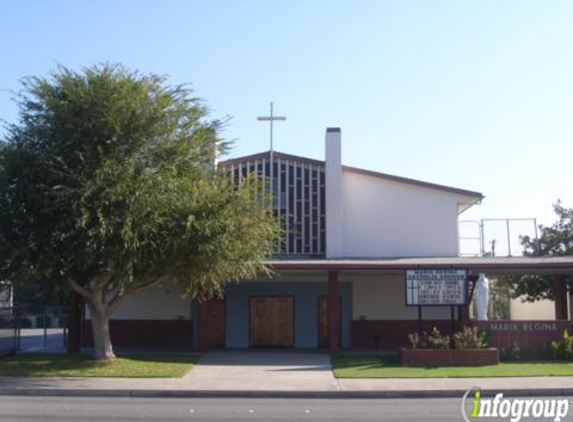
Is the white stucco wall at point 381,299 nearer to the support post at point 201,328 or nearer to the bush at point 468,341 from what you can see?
the support post at point 201,328

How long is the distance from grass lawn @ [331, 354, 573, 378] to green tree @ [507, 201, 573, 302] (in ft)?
64.3

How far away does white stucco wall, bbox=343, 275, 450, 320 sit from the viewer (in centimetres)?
2908

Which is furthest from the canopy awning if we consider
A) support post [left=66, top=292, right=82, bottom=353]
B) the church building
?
support post [left=66, top=292, right=82, bottom=353]

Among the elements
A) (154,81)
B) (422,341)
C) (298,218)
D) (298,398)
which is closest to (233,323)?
(298,218)

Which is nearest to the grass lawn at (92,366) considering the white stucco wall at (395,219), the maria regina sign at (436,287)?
the maria regina sign at (436,287)

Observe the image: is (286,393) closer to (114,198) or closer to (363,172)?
(114,198)

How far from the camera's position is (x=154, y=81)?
21656 mm

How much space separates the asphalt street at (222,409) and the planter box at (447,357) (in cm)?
584

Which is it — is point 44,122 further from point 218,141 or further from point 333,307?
point 333,307

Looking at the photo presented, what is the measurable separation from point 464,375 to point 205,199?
8.24 m

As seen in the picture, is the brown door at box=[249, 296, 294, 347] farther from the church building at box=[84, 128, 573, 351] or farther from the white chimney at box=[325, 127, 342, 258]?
the white chimney at box=[325, 127, 342, 258]

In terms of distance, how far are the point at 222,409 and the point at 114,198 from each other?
7.19 meters

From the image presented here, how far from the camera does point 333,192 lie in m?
29.7

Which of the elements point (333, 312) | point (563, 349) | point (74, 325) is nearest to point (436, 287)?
point (333, 312)
